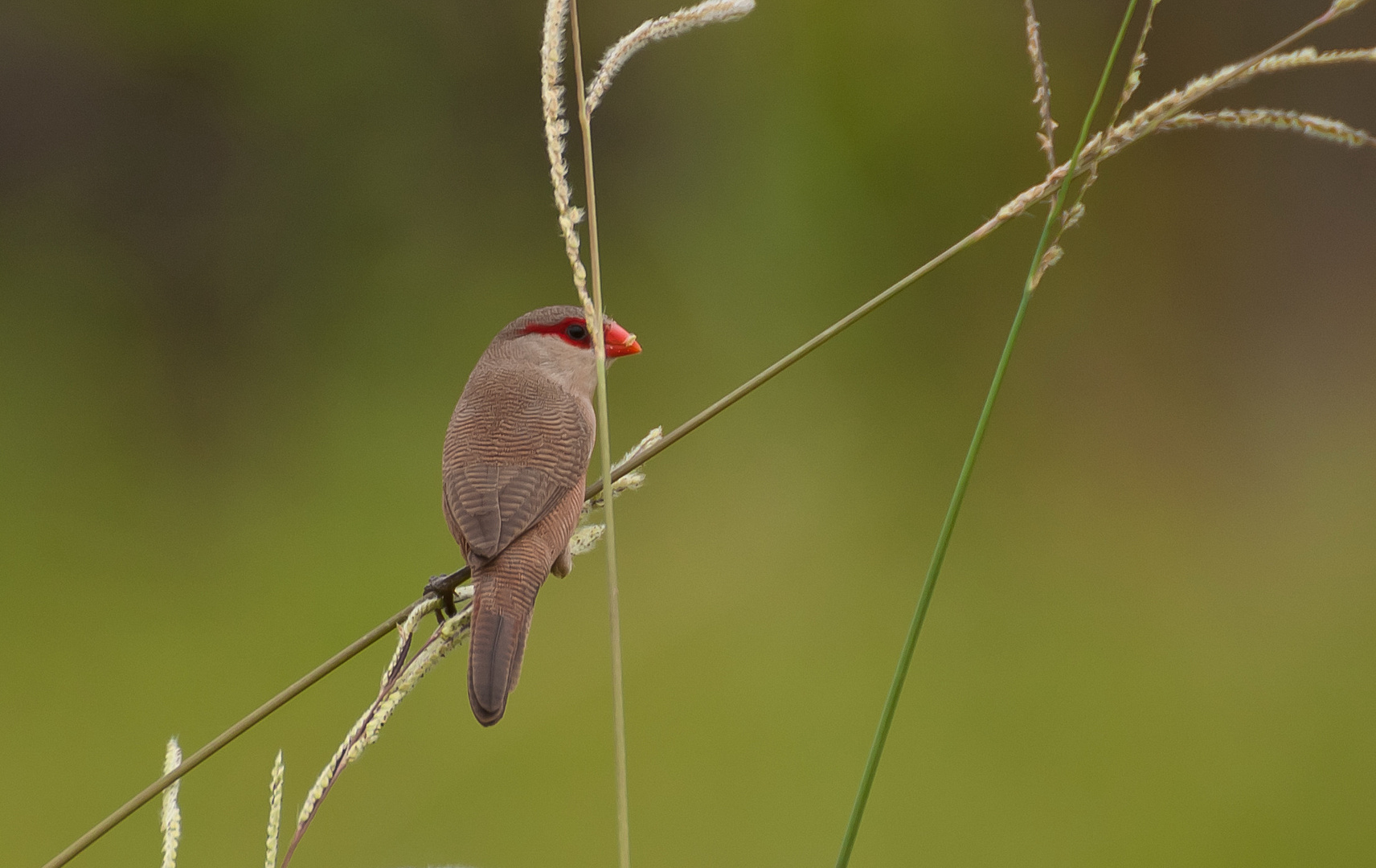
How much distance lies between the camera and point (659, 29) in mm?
714

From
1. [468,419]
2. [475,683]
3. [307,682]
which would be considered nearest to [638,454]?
[475,683]

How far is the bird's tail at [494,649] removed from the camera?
0.92 metres

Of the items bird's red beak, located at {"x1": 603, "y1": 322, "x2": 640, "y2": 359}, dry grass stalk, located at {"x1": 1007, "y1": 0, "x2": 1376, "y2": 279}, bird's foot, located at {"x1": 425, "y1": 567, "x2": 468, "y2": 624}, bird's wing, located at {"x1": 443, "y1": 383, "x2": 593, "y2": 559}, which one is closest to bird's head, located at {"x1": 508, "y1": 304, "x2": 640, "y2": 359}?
bird's red beak, located at {"x1": 603, "y1": 322, "x2": 640, "y2": 359}

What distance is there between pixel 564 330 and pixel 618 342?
104mm

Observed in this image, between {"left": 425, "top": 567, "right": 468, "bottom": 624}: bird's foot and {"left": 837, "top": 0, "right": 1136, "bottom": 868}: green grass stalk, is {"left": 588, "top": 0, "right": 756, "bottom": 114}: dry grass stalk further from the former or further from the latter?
{"left": 425, "top": 567, "right": 468, "bottom": 624}: bird's foot

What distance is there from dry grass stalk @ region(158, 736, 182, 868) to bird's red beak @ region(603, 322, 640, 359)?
34.5 inches

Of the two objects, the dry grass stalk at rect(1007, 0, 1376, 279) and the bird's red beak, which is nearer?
the dry grass stalk at rect(1007, 0, 1376, 279)

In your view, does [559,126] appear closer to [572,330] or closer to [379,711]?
[379,711]

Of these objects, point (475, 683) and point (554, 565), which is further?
point (554, 565)

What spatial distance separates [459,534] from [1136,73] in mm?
820

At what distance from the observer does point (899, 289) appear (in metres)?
0.75

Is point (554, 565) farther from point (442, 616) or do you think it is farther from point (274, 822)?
point (274, 822)

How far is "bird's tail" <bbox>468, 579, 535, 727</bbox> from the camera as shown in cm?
92

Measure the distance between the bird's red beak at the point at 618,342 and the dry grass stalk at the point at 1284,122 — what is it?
2.90 feet
